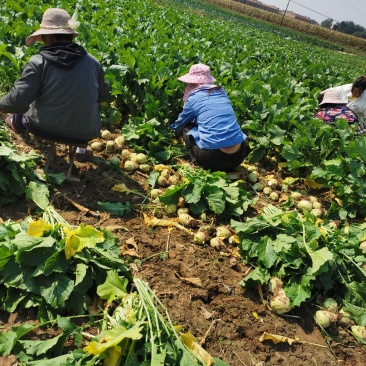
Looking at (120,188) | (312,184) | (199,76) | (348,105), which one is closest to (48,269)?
(120,188)

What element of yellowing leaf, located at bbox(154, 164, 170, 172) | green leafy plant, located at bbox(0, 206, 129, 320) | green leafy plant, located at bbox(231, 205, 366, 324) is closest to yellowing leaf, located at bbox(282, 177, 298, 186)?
yellowing leaf, located at bbox(154, 164, 170, 172)

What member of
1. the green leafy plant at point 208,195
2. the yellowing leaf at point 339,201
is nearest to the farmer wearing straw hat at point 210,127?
the green leafy plant at point 208,195

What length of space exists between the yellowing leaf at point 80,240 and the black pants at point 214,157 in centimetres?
228

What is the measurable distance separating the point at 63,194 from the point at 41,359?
5.98 ft

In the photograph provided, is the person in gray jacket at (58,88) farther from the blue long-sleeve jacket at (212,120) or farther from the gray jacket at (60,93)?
the blue long-sleeve jacket at (212,120)

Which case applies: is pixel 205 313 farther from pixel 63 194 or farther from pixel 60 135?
pixel 60 135

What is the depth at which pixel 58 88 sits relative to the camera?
3.63 m

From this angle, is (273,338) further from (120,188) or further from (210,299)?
(120,188)

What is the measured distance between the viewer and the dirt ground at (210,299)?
9.14 ft

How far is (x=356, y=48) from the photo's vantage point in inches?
1973

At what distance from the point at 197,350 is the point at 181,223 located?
1.62 m

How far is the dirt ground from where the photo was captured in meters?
2.79

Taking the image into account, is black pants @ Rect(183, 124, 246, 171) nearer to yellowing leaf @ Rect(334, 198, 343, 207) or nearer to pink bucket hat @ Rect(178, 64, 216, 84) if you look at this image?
pink bucket hat @ Rect(178, 64, 216, 84)

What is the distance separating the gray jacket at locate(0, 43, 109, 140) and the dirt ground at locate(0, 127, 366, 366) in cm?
65
